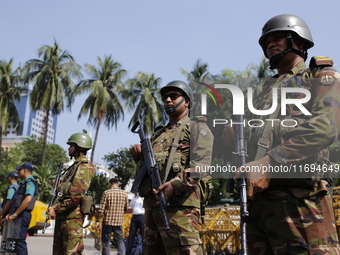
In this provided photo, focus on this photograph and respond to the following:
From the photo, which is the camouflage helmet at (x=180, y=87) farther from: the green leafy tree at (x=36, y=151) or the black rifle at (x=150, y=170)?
the green leafy tree at (x=36, y=151)

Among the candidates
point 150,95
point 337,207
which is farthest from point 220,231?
point 150,95

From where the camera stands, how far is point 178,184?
11.5ft

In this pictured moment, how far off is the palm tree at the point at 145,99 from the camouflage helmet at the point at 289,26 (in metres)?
32.8

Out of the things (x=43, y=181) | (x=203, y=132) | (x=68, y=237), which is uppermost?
(x=43, y=181)

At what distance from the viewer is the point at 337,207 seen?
Answer: 596cm

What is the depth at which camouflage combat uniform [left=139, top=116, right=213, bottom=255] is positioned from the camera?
347 centimetres

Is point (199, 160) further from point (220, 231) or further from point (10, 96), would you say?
point (10, 96)

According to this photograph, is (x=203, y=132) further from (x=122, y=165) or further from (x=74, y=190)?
(x=122, y=165)

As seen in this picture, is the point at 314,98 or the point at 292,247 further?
the point at 314,98

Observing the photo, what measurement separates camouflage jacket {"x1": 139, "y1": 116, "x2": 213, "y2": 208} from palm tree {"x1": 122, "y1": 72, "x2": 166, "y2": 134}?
31681 millimetres

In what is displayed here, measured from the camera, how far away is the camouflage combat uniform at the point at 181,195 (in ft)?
11.4

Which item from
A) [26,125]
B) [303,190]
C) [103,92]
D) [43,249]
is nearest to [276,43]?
[303,190]

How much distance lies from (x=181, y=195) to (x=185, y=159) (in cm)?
38

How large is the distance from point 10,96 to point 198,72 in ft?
56.7
